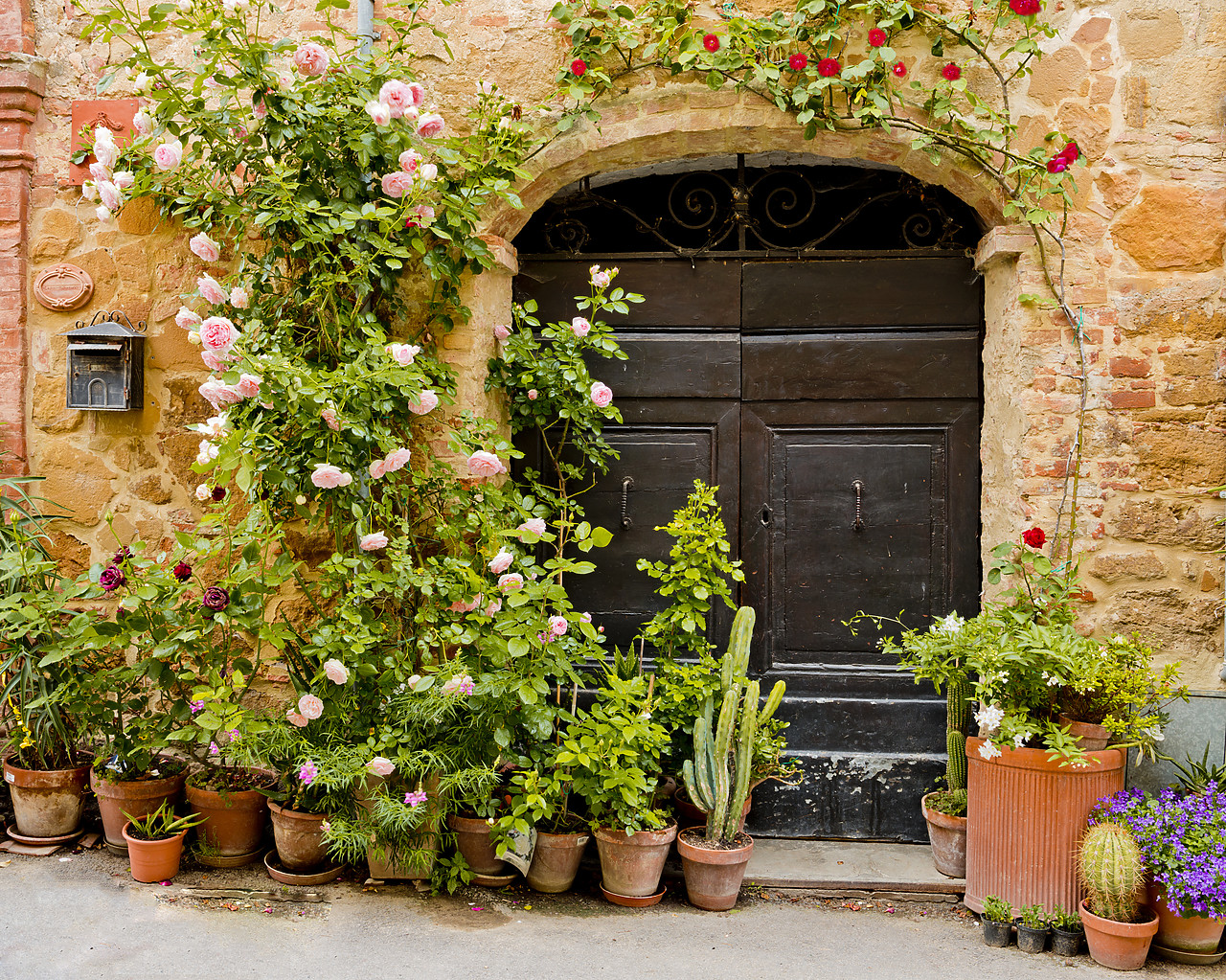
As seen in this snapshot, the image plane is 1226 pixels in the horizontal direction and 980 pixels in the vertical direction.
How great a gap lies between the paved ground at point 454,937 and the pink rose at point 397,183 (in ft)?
8.31

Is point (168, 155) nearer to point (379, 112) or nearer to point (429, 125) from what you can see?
point (379, 112)

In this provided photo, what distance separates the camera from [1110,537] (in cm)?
348

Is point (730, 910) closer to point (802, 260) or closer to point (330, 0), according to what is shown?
point (802, 260)

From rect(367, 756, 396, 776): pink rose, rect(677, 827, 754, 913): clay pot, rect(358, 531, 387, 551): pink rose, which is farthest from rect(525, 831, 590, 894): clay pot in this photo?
rect(358, 531, 387, 551): pink rose

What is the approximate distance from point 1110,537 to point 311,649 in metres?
3.00

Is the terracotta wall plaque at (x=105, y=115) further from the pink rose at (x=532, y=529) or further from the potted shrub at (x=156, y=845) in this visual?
the potted shrub at (x=156, y=845)

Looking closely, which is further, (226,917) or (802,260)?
(802,260)

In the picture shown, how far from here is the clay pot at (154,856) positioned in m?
3.31

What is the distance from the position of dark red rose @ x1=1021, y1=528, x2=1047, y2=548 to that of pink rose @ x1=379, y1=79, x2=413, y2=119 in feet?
8.72

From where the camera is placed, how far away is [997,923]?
10.2 feet

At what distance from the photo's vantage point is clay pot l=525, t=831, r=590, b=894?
330cm

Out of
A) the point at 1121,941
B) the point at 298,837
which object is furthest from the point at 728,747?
the point at 298,837

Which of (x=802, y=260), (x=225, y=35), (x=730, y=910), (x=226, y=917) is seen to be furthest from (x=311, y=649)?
(x=802, y=260)

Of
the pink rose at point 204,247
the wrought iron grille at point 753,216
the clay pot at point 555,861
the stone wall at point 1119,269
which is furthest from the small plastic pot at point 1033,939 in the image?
the pink rose at point 204,247
